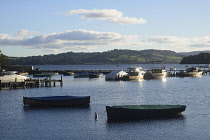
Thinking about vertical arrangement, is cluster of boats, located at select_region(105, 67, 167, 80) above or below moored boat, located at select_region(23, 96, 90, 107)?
above

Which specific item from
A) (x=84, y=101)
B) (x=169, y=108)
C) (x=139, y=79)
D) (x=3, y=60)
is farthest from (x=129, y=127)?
(x=3, y=60)

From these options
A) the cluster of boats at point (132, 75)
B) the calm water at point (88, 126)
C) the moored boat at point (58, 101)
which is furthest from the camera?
the cluster of boats at point (132, 75)

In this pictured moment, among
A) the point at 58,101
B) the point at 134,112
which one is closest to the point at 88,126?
the point at 134,112

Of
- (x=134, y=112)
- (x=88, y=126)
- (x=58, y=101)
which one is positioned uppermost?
(x=58, y=101)

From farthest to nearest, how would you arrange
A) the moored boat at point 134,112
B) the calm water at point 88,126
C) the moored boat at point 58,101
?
1. the moored boat at point 58,101
2. the moored boat at point 134,112
3. the calm water at point 88,126

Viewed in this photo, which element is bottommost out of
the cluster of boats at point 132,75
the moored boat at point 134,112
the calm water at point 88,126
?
the calm water at point 88,126

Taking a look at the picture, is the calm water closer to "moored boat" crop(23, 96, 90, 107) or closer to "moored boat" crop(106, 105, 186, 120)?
"moored boat" crop(106, 105, 186, 120)

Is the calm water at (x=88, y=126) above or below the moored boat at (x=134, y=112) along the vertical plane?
below

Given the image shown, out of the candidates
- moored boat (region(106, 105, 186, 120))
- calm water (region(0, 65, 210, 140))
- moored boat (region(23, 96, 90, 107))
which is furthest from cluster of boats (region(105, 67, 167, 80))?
moored boat (region(106, 105, 186, 120))

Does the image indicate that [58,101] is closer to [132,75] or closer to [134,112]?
[134,112]

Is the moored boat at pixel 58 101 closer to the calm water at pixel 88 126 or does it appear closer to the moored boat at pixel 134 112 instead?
the calm water at pixel 88 126

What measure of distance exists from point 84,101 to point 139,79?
2884 inches

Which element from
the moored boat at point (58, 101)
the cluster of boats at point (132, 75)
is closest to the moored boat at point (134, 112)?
the moored boat at point (58, 101)

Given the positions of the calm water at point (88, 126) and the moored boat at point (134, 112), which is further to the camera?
the moored boat at point (134, 112)
